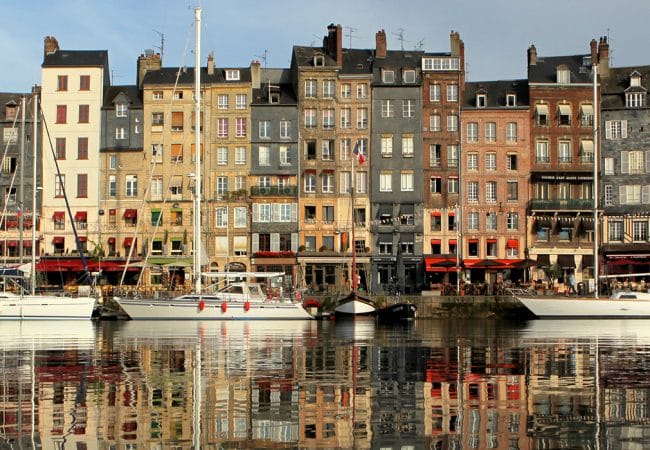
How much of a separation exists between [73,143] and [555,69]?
4168 centimetres

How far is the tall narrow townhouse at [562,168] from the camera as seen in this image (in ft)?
285

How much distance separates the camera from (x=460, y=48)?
89.2m

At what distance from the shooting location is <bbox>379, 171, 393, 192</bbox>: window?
88.6 metres

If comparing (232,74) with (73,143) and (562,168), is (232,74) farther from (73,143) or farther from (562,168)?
(562,168)

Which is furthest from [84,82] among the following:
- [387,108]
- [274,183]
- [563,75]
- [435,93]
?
[563,75]

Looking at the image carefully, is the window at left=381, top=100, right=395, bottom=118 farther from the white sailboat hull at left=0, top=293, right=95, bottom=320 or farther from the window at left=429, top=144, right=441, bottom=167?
the white sailboat hull at left=0, top=293, right=95, bottom=320

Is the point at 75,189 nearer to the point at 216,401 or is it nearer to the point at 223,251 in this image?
the point at 223,251

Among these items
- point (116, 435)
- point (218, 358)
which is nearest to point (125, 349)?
point (218, 358)

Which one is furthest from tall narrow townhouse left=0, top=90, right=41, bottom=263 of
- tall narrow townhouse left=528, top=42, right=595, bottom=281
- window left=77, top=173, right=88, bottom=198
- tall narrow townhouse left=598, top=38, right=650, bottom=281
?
tall narrow townhouse left=598, top=38, right=650, bottom=281

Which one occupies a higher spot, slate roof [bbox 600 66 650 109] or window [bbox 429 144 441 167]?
slate roof [bbox 600 66 650 109]

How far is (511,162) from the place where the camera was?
290ft

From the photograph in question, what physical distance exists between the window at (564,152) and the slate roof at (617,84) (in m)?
4.50

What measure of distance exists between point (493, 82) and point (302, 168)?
1856 centimetres

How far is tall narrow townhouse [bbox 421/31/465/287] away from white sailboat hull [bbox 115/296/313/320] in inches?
1055
